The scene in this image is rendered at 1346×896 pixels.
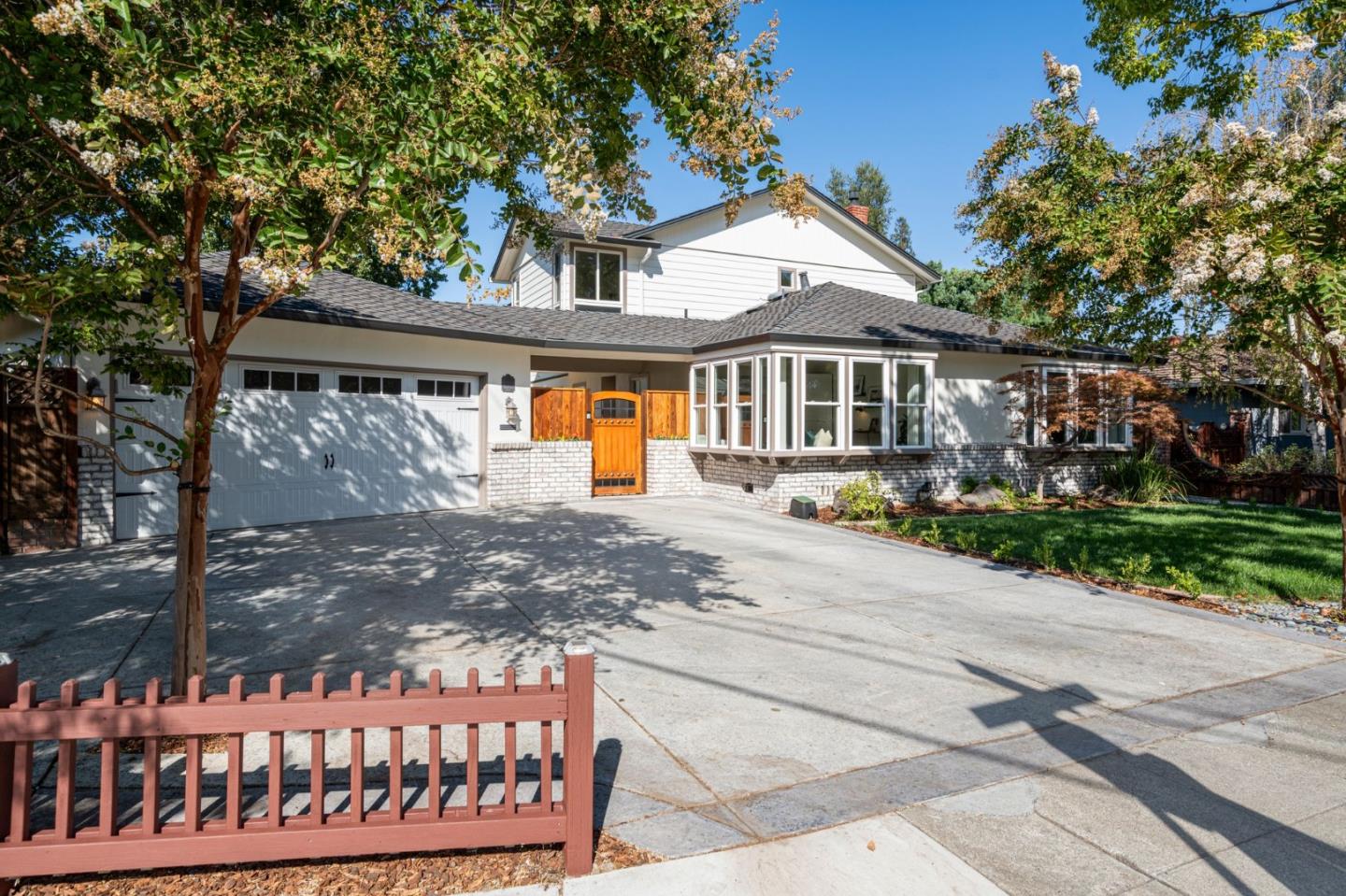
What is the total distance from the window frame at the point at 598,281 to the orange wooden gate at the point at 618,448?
3291mm

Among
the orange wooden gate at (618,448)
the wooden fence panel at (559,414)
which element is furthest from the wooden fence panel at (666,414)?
the wooden fence panel at (559,414)

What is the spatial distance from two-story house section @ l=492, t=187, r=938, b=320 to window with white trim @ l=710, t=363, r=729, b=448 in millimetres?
4124

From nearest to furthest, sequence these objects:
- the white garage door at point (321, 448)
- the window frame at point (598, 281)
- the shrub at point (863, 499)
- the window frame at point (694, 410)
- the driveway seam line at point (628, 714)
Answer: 1. the driveway seam line at point (628, 714)
2. the white garage door at point (321, 448)
3. the shrub at point (863, 499)
4. the window frame at point (694, 410)
5. the window frame at point (598, 281)

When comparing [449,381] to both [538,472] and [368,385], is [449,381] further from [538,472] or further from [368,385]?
[538,472]

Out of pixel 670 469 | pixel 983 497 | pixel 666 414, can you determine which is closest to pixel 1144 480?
pixel 983 497

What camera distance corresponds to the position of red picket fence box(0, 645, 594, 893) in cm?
258

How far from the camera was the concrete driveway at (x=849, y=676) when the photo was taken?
322 centimetres

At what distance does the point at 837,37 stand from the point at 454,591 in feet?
40.1

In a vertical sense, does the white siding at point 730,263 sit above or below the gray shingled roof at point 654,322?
above

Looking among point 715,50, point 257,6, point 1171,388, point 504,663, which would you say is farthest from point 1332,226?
point 1171,388

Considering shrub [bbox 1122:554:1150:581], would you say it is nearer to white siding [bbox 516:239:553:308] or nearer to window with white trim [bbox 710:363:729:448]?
window with white trim [bbox 710:363:729:448]

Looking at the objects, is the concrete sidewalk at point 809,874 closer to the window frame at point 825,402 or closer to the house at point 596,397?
the house at point 596,397

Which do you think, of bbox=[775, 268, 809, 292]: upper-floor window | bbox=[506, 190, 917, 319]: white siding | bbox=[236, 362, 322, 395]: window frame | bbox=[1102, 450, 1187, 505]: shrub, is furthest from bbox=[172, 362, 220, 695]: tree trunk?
bbox=[775, 268, 809, 292]: upper-floor window

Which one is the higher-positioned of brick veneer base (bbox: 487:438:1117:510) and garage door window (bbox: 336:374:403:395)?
garage door window (bbox: 336:374:403:395)
